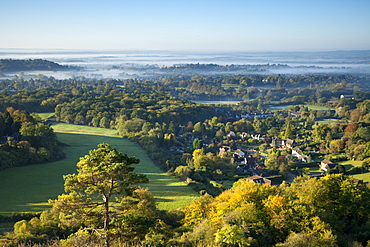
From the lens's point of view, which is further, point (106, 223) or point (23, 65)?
point (23, 65)

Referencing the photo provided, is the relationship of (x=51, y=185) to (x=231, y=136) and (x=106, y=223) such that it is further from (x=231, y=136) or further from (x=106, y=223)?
(x=231, y=136)

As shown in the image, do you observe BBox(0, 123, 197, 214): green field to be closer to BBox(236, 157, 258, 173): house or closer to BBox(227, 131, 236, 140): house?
BBox(236, 157, 258, 173): house

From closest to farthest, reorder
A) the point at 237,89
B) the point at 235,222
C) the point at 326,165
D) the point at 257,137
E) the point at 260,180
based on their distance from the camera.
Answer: the point at 235,222
the point at 260,180
the point at 326,165
the point at 257,137
the point at 237,89

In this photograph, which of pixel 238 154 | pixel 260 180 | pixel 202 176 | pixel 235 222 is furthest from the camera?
pixel 238 154

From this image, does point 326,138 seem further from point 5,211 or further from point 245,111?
point 5,211

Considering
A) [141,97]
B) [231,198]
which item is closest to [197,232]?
[231,198]

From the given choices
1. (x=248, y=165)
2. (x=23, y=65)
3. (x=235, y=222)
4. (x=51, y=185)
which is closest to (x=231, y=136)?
(x=248, y=165)

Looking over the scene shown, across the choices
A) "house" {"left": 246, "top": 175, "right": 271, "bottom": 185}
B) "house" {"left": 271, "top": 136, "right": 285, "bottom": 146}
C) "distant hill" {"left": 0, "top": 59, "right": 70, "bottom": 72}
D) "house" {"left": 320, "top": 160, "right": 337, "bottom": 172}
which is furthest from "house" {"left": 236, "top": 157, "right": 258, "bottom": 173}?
"distant hill" {"left": 0, "top": 59, "right": 70, "bottom": 72}
